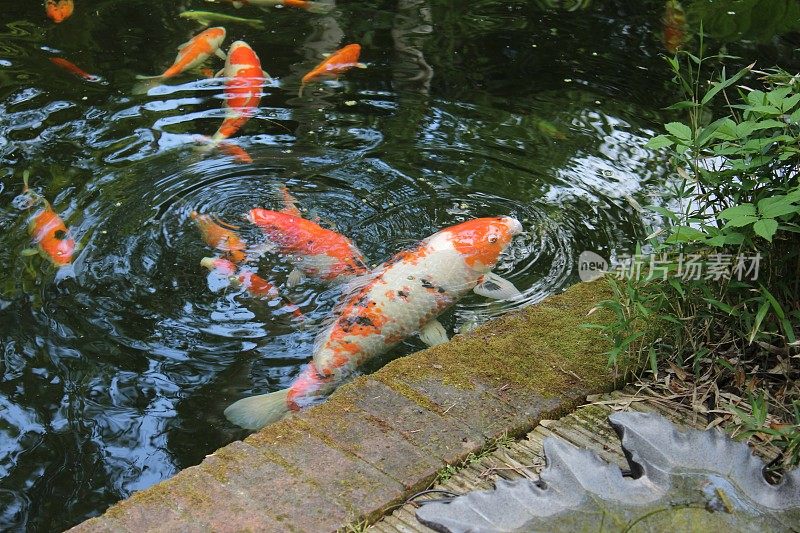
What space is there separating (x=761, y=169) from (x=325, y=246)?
2551 millimetres

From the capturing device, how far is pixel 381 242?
555 centimetres

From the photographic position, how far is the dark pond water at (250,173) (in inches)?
168

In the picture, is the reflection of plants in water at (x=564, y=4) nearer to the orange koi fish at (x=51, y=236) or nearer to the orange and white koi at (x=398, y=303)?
the orange and white koi at (x=398, y=303)

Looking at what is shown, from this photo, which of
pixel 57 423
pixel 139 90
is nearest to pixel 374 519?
pixel 57 423

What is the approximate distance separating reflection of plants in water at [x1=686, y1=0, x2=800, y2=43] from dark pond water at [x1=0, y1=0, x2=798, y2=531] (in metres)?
0.04

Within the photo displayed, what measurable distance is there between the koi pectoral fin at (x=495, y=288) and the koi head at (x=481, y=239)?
0.30 feet

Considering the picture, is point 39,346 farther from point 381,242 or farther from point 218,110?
point 218,110

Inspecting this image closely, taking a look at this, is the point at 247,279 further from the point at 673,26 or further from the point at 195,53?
the point at 673,26

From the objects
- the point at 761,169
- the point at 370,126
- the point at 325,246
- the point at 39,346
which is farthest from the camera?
the point at 370,126

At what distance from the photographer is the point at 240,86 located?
7422mm

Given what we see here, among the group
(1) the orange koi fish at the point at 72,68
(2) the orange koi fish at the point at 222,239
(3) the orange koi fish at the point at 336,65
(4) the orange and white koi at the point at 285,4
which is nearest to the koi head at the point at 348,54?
(3) the orange koi fish at the point at 336,65

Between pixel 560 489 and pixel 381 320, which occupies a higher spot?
pixel 560 489
